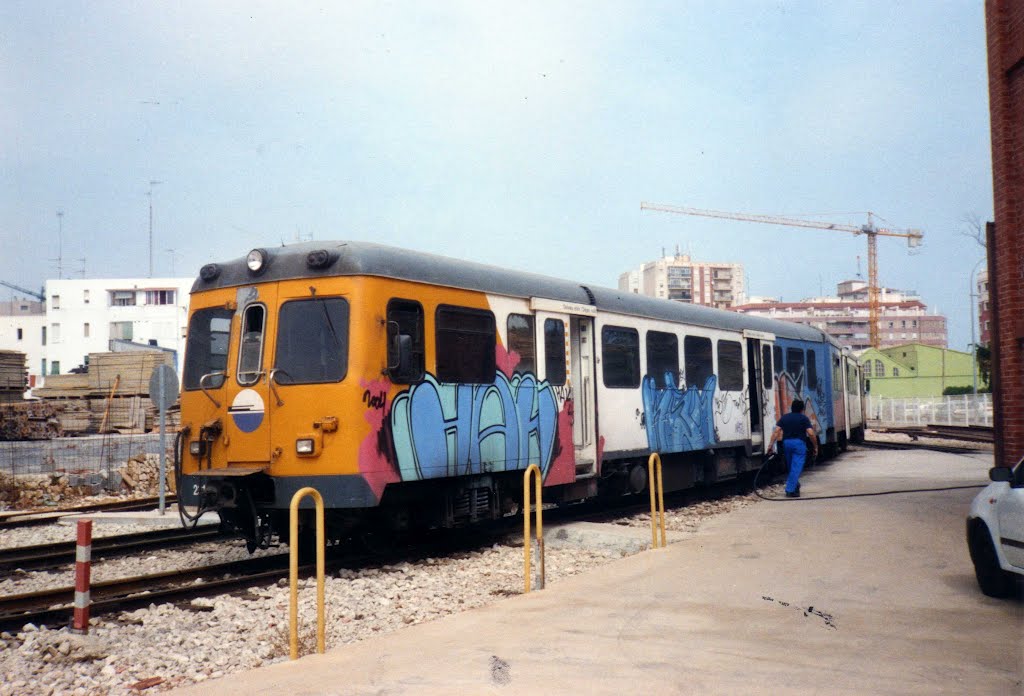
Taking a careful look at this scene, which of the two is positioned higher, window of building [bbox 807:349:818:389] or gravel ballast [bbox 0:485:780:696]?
window of building [bbox 807:349:818:389]

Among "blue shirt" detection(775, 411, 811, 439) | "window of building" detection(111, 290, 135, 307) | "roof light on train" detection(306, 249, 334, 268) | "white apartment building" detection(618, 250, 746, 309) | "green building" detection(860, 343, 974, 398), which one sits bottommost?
"blue shirt" detection(775, 411, 811, 439)

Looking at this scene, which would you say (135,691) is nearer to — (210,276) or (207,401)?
(207,401)

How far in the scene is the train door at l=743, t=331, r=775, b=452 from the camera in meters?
17.8

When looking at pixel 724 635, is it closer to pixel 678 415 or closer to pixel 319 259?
pixel 319 259

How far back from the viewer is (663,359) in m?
14.5

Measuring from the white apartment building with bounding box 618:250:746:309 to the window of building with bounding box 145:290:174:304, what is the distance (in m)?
107

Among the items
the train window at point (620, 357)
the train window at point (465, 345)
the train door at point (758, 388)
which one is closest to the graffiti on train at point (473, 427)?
the train window at point (465, 345)

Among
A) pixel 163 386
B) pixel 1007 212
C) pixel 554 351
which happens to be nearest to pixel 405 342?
pixel 554 351

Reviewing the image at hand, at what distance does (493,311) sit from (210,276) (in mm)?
3140

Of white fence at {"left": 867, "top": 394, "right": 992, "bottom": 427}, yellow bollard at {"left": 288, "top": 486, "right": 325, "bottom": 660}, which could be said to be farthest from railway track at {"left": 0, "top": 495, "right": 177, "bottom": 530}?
white fence at {"left": 867, "top": 394, "right": 992, "bottom": 427}

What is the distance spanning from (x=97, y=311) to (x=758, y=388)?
6210 centimetres

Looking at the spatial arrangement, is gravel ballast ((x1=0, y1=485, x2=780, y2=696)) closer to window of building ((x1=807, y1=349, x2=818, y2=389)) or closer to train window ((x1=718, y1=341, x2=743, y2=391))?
train window ((x1=718, y1=341, x2=743, y2=391))

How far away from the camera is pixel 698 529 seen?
11766 millimetres

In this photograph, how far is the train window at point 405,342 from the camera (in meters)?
9.30
